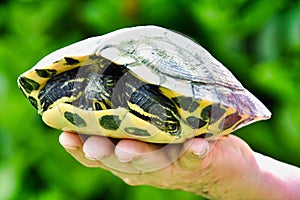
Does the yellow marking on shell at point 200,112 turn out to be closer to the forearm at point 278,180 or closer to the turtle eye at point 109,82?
the turtle eye at point 109,82

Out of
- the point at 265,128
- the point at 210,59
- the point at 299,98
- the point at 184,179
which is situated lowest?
the point at 265,128

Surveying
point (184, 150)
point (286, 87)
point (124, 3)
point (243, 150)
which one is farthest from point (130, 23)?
point (184, 150)

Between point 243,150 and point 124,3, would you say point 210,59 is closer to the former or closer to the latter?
point 243,150

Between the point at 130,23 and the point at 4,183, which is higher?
the point at 130,23

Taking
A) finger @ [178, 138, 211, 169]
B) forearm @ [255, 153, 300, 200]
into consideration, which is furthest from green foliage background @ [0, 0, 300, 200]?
finger @ [178, 138, 211, 169]

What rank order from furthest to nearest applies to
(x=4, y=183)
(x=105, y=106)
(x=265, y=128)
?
(x=265, y=128)
(x=4, y=183)
(x=105, y=106)

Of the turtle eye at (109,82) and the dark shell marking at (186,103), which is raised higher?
the dark shell marking at (186,103)

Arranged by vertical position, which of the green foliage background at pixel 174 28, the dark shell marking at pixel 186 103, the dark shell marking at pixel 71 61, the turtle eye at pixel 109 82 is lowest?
the green foliage background at pixel 174 28

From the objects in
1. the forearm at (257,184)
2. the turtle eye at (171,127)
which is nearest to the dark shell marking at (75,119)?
the turtle eye at (171,127)

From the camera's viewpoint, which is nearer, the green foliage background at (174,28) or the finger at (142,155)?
the finger at (142,155)
